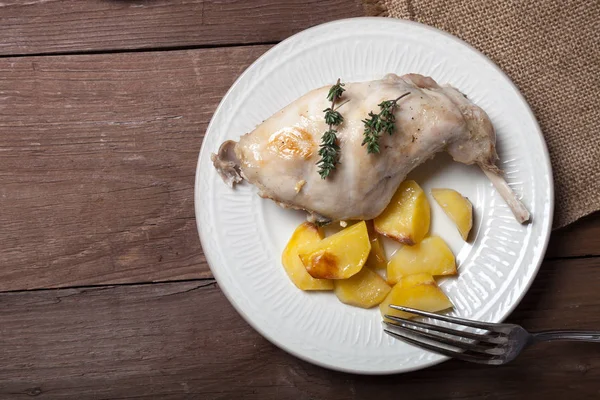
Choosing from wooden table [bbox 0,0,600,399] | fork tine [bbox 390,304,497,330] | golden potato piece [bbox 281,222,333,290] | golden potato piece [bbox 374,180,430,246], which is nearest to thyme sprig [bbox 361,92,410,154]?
golden potato piece [bbox 374,180,430,246]

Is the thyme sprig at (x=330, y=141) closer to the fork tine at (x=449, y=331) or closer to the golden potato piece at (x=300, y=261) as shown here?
the golden potato piece at (x=300, y=261)

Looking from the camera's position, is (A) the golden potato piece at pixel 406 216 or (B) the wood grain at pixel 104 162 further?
(B) the wood grain at pixel 104 162

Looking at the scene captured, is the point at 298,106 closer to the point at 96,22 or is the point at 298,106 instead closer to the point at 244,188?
the point at 244,188

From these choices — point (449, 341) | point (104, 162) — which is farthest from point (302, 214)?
point (104, 162)

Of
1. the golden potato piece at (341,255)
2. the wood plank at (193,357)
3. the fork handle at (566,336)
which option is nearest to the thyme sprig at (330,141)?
the golden potato piece at (341,255)

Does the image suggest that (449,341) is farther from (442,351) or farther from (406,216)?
(406,216)

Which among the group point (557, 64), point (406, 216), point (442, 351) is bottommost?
point (442, 351)
